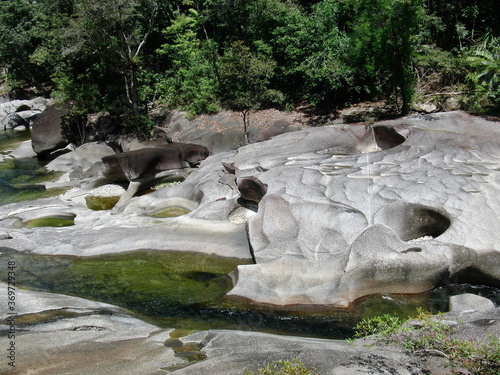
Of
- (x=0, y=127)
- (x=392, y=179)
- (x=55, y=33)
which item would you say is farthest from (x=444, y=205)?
(x=0, y=127)

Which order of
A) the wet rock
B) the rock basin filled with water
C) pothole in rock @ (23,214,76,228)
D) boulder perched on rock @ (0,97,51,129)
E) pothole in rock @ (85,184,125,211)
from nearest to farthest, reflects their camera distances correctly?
the wet rock
the rock basin filled with water
pothole in rock @ (23,214,76,228)
pothole in rock @ (85,184,125,211)
boulder perched on rock @ (0,97,51,129)

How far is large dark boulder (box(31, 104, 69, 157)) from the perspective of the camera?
2156cm

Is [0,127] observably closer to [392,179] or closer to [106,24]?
[106,24]

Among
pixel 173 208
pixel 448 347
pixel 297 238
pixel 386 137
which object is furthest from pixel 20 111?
pixel 448 347

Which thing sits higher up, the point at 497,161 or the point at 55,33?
the point at 55,33

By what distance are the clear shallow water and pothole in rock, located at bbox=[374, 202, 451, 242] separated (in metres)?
1.35

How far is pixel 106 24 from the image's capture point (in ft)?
61.2

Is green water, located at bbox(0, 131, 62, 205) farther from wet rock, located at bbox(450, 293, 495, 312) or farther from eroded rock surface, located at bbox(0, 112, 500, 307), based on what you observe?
wet rock, located at bbox(450, 293, 495, 312)

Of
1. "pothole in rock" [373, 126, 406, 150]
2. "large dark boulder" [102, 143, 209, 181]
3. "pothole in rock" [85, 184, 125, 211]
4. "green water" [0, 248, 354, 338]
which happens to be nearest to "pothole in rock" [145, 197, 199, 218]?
"green water" [0, 248, 354, 338]

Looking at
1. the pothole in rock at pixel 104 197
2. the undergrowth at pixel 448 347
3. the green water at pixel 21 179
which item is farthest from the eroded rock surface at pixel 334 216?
the undergrowth at pixel 448 347

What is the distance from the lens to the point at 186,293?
835cm

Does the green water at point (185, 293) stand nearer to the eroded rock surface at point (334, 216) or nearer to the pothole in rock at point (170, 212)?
the eroded rock surface at point (334, 216)

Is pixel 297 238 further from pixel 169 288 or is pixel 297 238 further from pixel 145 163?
pixel 145 163

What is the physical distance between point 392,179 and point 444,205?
135 cm
